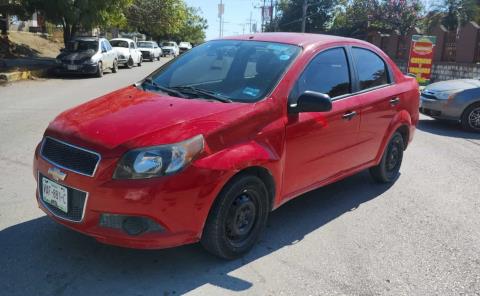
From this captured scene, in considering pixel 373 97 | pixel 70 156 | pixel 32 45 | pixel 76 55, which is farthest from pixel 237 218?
pixel 32 45

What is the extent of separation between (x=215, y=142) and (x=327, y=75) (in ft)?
5.46

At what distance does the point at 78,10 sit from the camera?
21531 mm

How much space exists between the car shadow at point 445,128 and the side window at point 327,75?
591 cm

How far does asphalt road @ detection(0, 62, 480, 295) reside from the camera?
3.53 meters

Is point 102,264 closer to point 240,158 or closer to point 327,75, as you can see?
point 240,158

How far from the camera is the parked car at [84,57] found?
19828mm

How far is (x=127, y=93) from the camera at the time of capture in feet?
14.7

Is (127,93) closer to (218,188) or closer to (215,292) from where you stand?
(218,188)

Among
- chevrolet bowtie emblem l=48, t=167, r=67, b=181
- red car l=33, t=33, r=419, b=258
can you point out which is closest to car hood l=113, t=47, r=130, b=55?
red car l=33, t=33, r=419, b=258

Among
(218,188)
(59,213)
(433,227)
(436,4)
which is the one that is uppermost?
(436,4)

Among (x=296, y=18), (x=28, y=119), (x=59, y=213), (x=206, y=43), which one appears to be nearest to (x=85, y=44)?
(x=28, y=119)

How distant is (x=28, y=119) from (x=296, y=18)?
190 ft

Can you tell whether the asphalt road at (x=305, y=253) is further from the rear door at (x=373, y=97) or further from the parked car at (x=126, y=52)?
the parked car at (x=126, y=52)

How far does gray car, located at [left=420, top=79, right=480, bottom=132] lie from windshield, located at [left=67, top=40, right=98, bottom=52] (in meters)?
14.6
